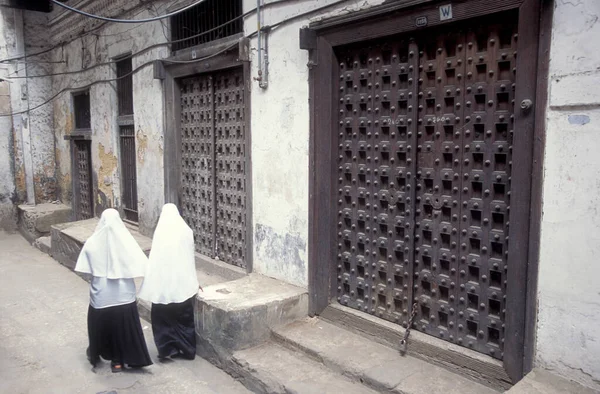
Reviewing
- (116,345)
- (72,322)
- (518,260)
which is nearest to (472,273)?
(518,260)

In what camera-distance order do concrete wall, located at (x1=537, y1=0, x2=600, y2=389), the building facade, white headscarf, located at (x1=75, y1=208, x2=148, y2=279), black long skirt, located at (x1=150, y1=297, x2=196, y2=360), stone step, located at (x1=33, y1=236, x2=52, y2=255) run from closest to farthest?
concrete wall, located at (x1=537, y1=0, x2=600, y2=389) < the building facade < white headscarf, located at (x1=75, y1=208, x2=148, y2=279) < black long skirt, located at (x1=150, y1=297, x2=196, y2=360) < stone step, located at (x1=33, y1=236, x2=52, y2=255)

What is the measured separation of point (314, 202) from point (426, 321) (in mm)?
1431

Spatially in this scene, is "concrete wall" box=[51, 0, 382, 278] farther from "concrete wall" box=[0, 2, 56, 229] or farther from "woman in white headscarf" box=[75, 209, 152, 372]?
"concrete wall" box=[0, 2, 56, 229]

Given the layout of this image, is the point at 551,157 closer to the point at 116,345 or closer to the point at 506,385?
the point at 506,385

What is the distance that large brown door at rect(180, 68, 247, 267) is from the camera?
20.1 feet

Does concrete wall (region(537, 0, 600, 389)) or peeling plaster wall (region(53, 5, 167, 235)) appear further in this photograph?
peeling plaster wall (region(53, 5, 167, 235))

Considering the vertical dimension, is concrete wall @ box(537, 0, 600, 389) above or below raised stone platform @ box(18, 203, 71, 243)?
above

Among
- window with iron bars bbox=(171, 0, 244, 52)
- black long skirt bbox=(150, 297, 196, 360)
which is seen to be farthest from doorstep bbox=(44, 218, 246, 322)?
window with iron bars bbox=(171, 0, 244, 52)

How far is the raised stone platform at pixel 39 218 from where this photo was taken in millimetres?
10586

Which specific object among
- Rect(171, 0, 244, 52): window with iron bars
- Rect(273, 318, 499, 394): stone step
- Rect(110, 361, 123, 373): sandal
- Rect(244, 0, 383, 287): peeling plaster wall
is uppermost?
Rect(171, 0, 244, 52): window with iron bars

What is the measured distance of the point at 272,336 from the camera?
15.1 feet

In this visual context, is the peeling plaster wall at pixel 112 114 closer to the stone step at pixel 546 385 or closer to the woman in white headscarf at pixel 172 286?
the woman in white headscarf at pixel 172 286

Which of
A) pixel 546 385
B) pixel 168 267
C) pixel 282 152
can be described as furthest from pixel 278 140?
pixel 546 385

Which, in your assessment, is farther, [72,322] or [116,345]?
[72,322]
